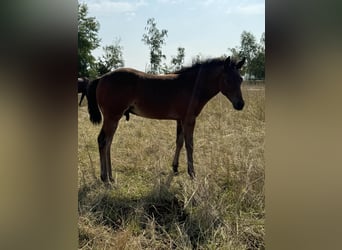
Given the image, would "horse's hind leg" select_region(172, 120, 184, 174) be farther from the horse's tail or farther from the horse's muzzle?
the horse's tail

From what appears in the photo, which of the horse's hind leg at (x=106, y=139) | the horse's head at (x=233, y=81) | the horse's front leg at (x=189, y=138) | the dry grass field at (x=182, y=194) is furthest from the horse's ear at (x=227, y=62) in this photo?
the horse's hind leg at (x=106, y=139)

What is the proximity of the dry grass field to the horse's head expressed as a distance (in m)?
0.12

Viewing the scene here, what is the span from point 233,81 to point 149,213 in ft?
5.38

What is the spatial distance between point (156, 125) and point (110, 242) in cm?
320

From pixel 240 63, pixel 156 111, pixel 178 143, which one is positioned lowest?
pixel 178 143

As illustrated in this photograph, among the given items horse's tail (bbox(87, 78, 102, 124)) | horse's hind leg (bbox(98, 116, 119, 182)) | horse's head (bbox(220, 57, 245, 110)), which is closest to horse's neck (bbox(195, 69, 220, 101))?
horse's head (bbox(220, 57, 245, 110))

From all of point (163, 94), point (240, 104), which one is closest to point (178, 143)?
point (163, 94)

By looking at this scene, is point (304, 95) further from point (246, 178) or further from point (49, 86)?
point (246, 178)

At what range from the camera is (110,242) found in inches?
66.1

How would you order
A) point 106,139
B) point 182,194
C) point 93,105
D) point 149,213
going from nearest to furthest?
1. point 149,213
2. point 182,194
3. point 106,139
4. point 93,105

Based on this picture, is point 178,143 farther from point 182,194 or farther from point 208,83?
point 182,194

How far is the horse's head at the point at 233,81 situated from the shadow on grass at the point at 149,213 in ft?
3.47

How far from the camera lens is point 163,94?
11.3 ft

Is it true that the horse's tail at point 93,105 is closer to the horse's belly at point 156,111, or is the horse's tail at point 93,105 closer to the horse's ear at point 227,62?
the horse's belly at point 156,111
